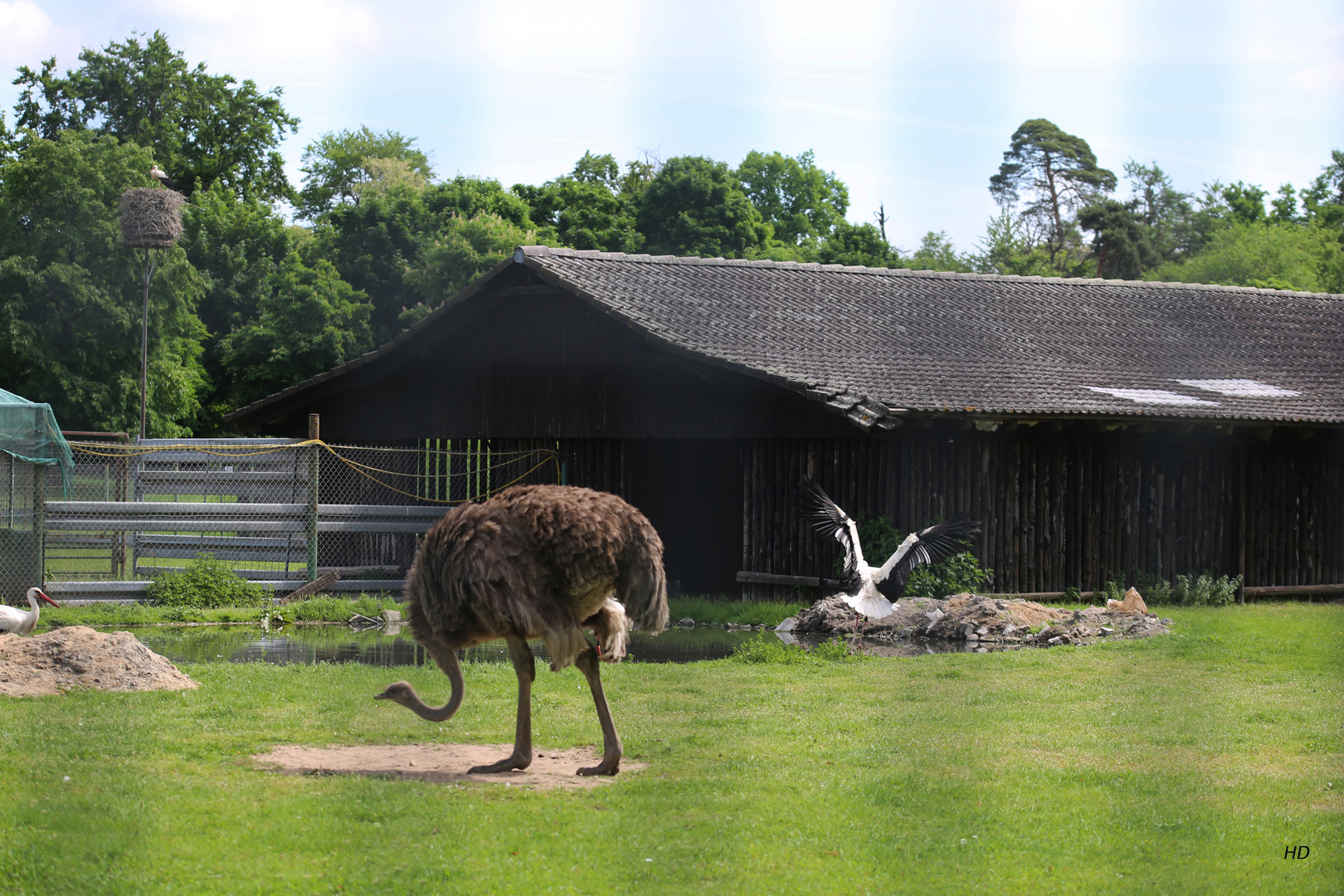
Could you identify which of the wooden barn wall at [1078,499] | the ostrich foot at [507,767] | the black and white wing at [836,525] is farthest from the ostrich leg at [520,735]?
the wooden barn wall at [1078,499]

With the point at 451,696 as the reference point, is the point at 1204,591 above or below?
below

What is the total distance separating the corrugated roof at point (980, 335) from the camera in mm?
16578

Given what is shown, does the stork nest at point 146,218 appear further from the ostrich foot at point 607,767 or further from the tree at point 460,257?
the ostrich foot at point 607,767

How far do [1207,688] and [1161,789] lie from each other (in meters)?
3.91

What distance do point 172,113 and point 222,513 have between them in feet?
124

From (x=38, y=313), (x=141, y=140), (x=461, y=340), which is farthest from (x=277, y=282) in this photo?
(x=461, y=340)

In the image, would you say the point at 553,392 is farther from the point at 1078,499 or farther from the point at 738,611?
the point at 1078,499

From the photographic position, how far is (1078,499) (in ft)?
57.1

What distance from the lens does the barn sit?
1658cm


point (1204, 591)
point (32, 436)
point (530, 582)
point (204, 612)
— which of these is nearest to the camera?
point (530, 582)

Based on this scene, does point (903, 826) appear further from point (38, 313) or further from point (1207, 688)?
point (38, 313)

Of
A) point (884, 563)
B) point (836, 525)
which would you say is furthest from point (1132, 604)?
point (836, 525)

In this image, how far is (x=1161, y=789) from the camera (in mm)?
6723

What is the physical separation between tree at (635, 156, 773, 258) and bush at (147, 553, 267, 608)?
94.7ft
